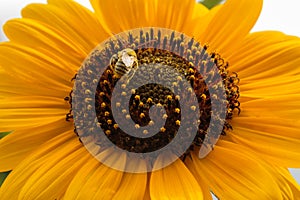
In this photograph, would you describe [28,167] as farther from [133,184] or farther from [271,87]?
[271,87]

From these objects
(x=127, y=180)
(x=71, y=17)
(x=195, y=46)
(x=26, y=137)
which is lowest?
(x=127, y=180)

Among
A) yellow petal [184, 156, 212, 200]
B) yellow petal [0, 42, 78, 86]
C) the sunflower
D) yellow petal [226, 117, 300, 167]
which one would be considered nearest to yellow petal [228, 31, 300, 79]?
the sunflower

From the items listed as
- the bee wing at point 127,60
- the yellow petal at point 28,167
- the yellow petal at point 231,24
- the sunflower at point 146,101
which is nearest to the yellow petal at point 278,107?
the sunflower at point 146,101

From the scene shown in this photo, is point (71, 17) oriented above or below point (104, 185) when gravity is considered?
above

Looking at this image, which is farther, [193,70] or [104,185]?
[193,70]

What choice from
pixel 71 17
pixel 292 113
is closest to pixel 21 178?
pixel 71 17

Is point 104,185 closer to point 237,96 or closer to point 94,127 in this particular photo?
point 94,127

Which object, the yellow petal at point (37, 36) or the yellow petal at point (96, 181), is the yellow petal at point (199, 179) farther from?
the yellow petal at point (37, 36)

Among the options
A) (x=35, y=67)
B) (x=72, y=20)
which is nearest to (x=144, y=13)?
(x=72, y=20)
